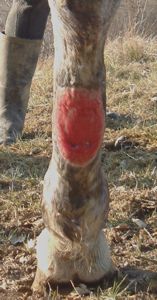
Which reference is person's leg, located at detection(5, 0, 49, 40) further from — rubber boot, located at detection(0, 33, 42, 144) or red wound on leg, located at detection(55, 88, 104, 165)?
red wound on leg, located at detection(55, 88, 104, 165)

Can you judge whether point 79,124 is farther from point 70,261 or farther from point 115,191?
point 115,191

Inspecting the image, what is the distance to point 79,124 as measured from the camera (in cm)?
190

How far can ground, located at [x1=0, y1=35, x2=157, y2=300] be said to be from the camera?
90.4 inches

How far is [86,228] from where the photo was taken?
6.80 feet

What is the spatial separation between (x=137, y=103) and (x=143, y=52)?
5.77ft

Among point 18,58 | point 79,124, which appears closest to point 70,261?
point 79,124

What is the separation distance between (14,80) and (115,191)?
1.26 metres

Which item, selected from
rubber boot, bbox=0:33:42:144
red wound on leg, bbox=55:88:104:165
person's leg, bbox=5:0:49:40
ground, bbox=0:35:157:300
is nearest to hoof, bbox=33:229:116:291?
ground, bbox=0:35:157:300

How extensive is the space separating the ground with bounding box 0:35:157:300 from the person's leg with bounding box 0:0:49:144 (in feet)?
0.45

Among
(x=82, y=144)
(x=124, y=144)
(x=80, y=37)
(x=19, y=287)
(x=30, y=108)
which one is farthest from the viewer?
(x=30, y=108)

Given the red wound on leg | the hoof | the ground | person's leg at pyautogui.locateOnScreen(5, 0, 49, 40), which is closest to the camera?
the red wound on leg

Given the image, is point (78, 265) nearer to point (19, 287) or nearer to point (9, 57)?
point (19, 287)

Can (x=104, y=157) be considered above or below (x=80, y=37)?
below

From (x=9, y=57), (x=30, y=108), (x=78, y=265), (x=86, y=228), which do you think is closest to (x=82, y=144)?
(x=86, y=228)
